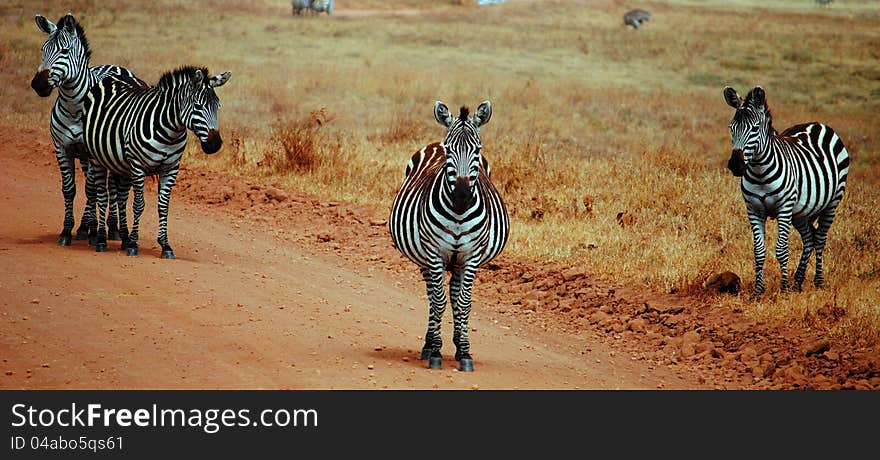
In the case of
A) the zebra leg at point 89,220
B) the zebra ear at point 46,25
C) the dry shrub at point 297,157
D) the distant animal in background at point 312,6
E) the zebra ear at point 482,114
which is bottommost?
the zebra leg at point 89,220

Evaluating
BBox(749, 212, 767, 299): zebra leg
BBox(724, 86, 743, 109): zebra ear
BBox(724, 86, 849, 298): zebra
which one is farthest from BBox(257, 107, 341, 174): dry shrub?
BBox(749, 212, 767, 299): zebra leg

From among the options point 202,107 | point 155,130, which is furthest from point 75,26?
point 202,107

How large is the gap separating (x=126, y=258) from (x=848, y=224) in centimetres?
933

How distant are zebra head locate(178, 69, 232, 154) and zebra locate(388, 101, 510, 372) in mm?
3007

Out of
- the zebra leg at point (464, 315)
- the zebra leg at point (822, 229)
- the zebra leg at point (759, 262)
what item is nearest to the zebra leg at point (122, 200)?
the zebra leg at point (464, 315)

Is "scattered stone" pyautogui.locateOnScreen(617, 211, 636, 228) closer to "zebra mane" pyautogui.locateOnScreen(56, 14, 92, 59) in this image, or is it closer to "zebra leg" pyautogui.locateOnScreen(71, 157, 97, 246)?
"zebra leg" pyautogui.locateOnScreen(71, 157, 97, 246)

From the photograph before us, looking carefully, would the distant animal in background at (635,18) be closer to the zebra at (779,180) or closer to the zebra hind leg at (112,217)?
the zebra at (779,180)

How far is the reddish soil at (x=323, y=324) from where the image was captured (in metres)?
6.80

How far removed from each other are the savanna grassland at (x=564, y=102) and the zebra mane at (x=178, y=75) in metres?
3.88

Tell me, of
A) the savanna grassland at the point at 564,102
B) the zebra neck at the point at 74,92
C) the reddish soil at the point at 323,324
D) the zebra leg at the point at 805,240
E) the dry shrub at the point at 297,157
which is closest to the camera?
the reddish soil at the point at 323,324

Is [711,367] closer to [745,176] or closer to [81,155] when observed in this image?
[745,176]

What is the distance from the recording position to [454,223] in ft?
22.5

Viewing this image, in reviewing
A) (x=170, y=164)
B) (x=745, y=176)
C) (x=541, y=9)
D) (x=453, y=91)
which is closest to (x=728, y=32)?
(x=541, y=9)

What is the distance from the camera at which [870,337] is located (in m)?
8.42
